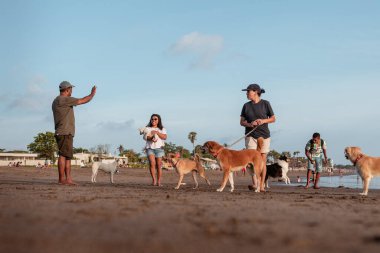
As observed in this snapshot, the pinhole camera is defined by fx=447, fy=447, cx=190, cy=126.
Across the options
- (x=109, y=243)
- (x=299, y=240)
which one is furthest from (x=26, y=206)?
(x=299, y=240)

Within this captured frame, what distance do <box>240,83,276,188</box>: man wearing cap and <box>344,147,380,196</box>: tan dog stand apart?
6.72 ft

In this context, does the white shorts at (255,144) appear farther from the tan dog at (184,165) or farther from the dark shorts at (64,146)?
the dark shorts at (64,146)

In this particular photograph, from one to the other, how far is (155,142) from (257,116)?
9.91 ft

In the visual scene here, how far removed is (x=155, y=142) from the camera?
11.7 m

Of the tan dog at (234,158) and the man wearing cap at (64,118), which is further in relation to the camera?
the man wearing cap at (64,118)

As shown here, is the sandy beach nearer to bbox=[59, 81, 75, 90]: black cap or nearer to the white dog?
bbox=[59, 81, 75, 90]: black cap

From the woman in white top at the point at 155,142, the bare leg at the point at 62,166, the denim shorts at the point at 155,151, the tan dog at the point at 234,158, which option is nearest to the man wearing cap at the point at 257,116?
the tan dog at the point at 234,158

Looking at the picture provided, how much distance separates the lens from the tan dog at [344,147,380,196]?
33.1 feet

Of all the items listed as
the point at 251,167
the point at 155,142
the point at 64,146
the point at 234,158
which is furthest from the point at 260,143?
the point at 64,146

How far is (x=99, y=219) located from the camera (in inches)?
162

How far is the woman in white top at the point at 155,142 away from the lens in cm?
1167

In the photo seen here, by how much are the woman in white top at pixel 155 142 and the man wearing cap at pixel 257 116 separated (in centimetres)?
257

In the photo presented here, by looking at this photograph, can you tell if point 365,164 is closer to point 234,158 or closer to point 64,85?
point 234,158

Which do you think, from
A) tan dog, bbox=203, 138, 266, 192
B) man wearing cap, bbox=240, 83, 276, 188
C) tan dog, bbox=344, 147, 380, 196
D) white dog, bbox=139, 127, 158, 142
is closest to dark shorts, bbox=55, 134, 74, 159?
white dog, bbox=139, 127, 158, 142
